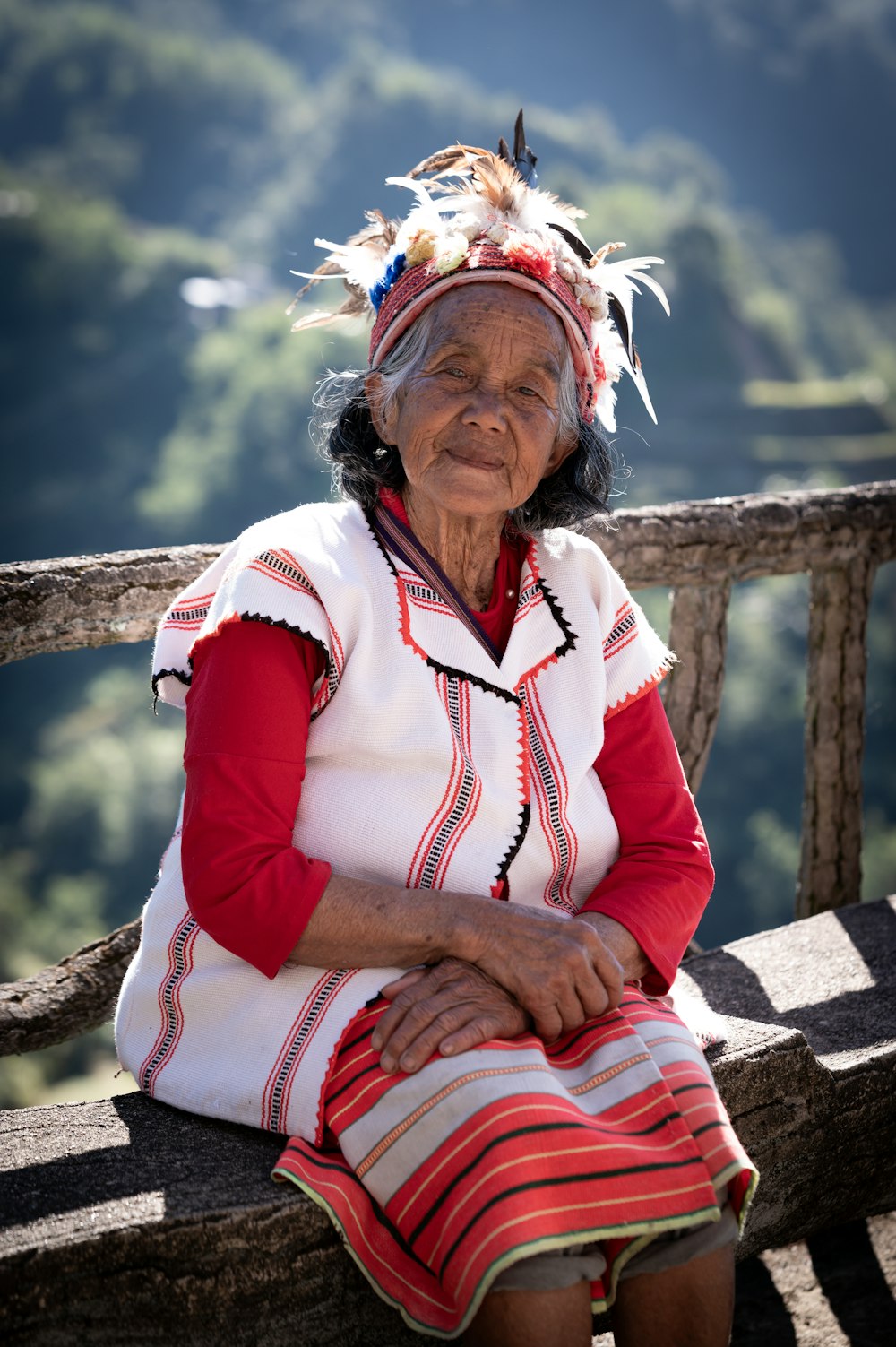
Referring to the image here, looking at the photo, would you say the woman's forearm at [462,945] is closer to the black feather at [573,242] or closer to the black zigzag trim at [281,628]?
the black zigzag trim at [281,628]

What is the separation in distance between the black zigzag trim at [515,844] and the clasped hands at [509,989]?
92mm

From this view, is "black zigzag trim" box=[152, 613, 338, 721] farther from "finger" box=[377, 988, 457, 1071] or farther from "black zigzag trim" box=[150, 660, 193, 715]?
"finger" box=[377, 988, 457, 1071]

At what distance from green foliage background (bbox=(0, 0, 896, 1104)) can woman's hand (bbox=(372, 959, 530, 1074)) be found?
25.4 meters

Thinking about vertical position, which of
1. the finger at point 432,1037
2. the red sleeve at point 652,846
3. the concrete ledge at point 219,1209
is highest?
the red sleeve at point 652,846

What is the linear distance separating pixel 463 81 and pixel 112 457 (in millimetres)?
51031

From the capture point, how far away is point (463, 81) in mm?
88438

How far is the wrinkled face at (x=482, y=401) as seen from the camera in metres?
1.65

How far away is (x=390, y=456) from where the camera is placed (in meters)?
1.82

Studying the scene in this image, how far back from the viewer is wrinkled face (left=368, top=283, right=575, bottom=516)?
165cm

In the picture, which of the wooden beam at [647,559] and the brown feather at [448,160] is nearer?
the brown feather at [448,160]

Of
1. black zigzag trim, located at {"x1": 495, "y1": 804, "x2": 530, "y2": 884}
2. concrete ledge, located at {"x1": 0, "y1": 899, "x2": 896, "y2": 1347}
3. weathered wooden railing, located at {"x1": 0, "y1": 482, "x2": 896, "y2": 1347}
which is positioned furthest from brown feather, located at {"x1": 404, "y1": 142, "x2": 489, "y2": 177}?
concrete ledge, located at {"x1": 0, "y1": 899, "x2": 896, "y2": 1347}

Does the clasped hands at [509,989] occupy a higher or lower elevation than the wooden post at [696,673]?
lower

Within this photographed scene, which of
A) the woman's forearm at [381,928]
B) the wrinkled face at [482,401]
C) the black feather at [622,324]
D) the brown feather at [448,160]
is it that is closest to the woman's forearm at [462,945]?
the woman's forearm at [381,928]

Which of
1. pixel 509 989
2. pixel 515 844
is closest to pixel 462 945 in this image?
pixel 509 989
